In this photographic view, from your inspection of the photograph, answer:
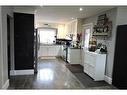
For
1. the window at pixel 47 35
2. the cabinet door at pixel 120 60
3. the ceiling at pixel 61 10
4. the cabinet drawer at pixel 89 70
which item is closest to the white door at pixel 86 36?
the ceiling at pixel 61 10

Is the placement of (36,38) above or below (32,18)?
below

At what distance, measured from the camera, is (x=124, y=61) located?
3100 mm

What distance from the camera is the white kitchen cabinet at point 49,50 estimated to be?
720cm

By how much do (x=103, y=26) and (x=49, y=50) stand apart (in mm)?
4001

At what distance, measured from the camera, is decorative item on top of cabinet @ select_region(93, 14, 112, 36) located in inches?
145

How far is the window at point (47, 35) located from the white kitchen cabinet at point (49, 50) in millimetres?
391

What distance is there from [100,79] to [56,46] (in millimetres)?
4021

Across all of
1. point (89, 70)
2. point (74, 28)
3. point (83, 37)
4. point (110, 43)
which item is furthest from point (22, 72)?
point (74, 28)

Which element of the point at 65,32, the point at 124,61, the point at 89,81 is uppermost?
the point at 65,32

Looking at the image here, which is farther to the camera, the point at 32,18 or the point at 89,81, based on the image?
the point at 32,18

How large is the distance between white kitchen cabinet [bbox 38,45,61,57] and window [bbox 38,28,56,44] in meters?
0.39

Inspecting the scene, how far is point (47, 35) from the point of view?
7.75 m
